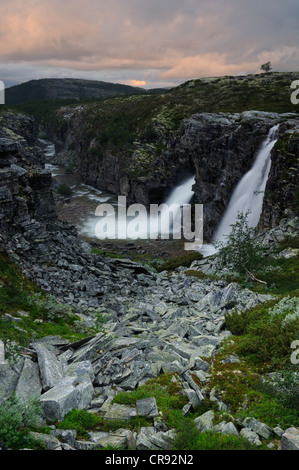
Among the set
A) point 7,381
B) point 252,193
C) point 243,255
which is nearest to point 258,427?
point 7,381

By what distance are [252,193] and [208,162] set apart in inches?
470

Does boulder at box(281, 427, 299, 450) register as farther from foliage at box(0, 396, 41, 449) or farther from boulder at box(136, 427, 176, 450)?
foliage at box(0, 396, 41, 449)

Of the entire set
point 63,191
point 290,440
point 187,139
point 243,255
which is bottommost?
point 290,440

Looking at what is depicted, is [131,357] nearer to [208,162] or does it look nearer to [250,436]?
[250,436]

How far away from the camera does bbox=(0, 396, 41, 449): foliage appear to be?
6457mm

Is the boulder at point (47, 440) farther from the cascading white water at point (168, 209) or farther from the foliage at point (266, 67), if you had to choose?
the foliage at point (266, 67)

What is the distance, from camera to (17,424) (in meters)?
6.68

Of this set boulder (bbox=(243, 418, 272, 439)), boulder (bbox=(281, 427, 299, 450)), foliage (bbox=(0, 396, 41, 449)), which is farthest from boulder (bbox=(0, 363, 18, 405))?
boulder (bbox=(281, 427, 299, 450))

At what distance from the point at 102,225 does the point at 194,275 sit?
98.8ft

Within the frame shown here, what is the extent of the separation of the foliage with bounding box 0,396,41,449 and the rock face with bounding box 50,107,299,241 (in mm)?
31821

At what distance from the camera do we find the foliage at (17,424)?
6457mm

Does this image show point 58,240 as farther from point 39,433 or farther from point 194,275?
point 39,433

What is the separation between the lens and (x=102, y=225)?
55688mm

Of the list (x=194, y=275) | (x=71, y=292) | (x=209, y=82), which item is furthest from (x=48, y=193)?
(x=209, y=82)
